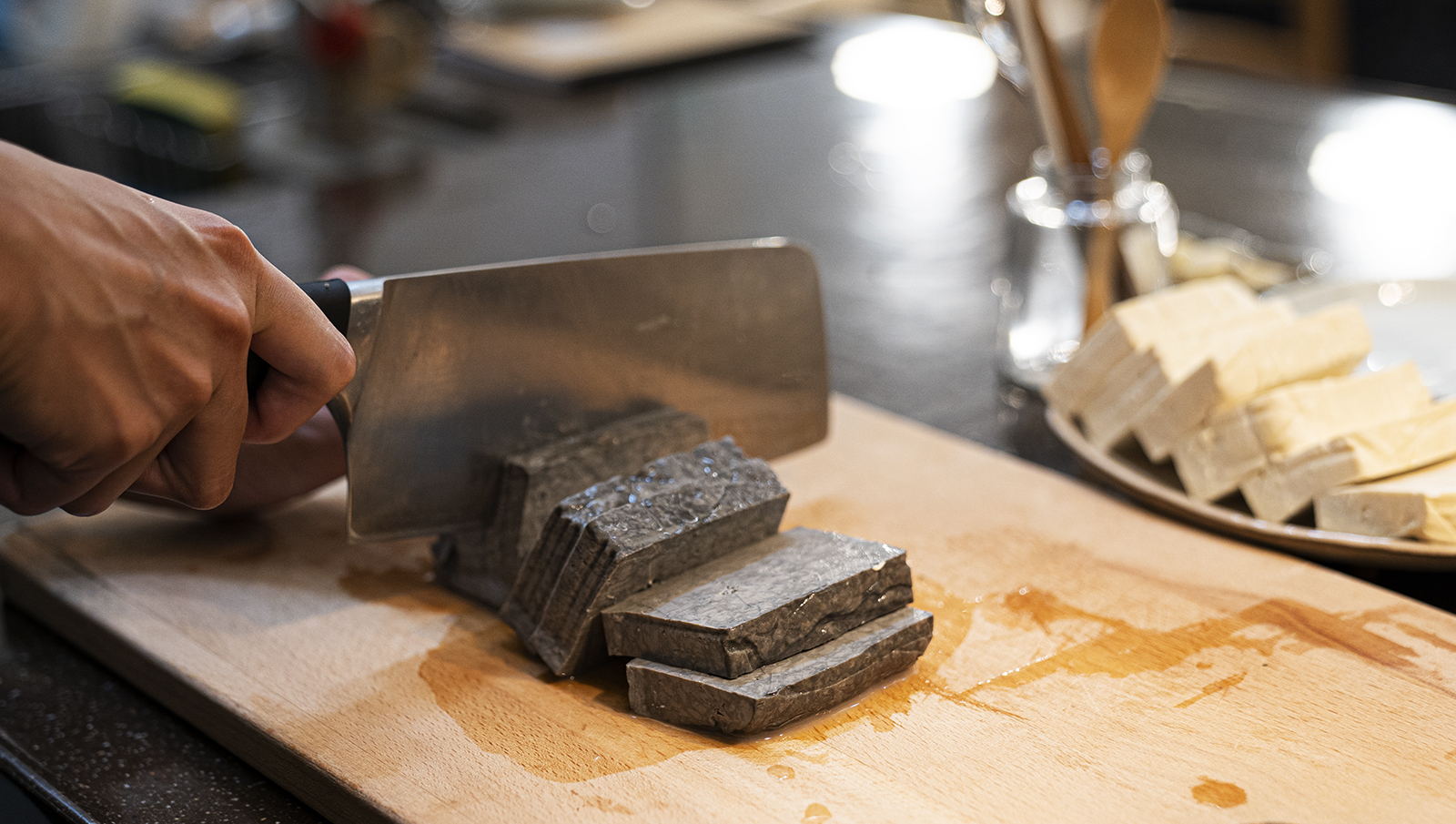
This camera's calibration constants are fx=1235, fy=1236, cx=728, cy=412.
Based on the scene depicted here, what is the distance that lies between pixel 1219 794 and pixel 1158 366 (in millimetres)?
555

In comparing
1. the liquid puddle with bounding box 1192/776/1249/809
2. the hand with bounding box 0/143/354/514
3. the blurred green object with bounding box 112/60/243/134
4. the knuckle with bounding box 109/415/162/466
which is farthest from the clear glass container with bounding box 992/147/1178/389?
the blurred green object with bounding box 112/60/243/134

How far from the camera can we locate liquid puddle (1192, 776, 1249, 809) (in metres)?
0.96

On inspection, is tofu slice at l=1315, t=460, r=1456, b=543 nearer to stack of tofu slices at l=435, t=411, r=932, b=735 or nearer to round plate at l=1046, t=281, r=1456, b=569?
round plate at l=1046, t=281, r=1456, b=569

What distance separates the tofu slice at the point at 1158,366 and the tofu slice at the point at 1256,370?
17 mm

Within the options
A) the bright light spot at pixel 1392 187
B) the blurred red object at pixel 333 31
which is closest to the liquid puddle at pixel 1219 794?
the bright light spot at pixel 1392 187

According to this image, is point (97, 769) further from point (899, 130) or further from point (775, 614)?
point (899, 130)

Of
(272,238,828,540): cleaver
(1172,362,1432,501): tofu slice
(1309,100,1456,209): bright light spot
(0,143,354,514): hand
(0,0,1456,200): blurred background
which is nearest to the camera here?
(0,143,354,514): hand

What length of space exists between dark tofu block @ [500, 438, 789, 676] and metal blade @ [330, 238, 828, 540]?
134mm

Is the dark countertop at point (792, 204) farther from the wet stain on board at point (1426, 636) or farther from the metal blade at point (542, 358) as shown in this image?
the metal blade at point (542, 358)

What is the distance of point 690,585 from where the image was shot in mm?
1135

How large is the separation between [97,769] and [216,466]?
1.03 feet

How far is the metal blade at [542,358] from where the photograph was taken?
47.0 inches

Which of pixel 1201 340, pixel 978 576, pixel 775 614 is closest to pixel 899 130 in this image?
pixel 1201 340

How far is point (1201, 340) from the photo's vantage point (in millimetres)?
1448
